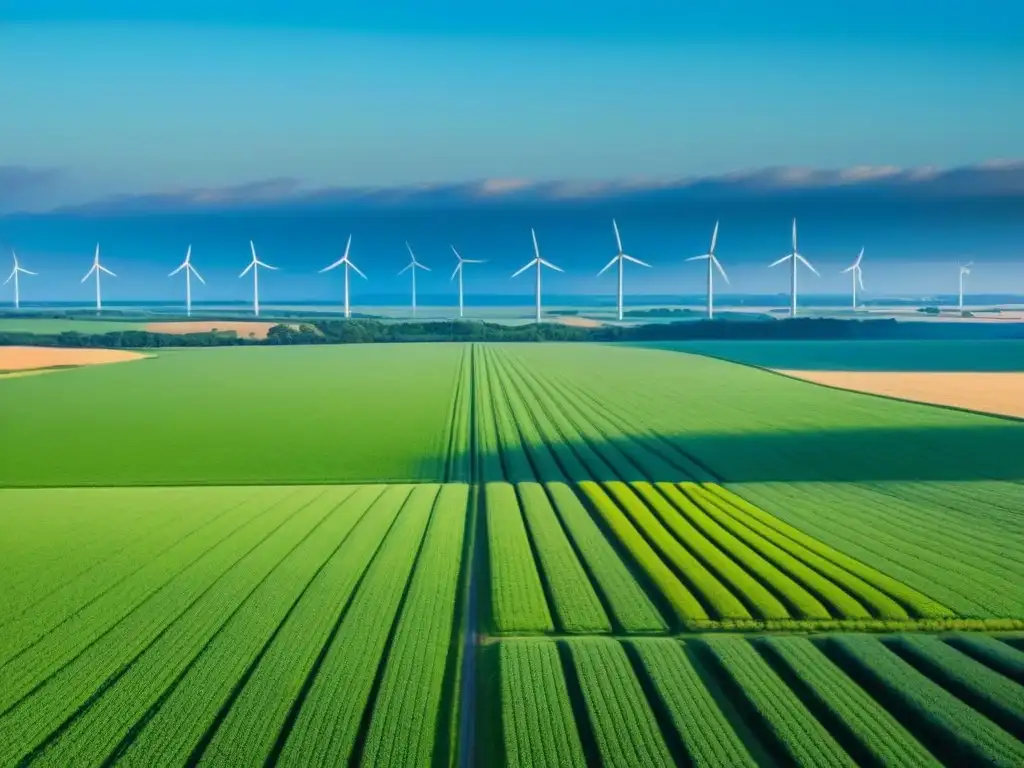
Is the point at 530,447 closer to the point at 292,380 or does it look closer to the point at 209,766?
the point at 209,766

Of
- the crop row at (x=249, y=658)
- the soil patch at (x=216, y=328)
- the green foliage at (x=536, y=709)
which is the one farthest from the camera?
the soil patch at (x=216, y=328)

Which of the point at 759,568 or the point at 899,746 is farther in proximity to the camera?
the point at 759,568

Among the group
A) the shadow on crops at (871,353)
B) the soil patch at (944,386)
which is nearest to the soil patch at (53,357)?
the shadow on crops at (871,353)

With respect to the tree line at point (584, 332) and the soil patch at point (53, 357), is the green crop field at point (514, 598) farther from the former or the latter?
the tree line at point (584, 332)

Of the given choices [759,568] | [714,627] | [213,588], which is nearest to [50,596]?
[213,588]

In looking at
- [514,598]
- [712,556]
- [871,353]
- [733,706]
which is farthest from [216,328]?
[733,706]

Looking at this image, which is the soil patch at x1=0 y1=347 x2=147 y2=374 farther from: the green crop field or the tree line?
the green crop field

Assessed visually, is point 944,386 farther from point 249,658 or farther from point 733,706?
point 249,658

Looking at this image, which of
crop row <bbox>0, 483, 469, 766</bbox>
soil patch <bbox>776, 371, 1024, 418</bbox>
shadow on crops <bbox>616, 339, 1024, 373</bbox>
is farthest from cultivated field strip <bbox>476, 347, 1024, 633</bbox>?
shadow on crops <bbox>616, 339, 1024, 373</bbox>
